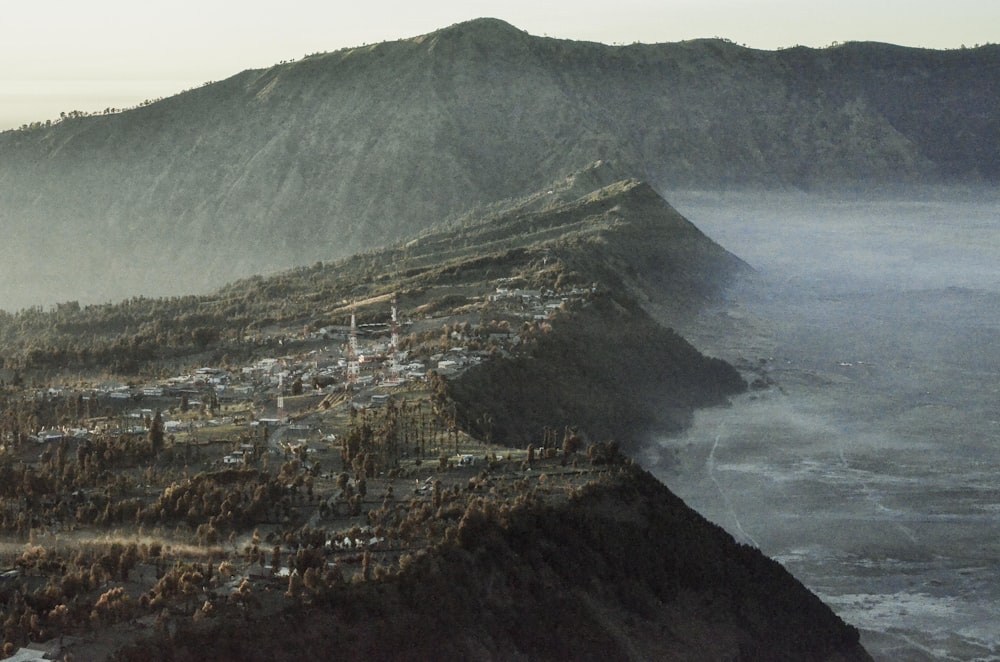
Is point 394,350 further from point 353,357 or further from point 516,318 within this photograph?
point 516,318

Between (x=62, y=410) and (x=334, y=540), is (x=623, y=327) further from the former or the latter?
(x=334, y=540)

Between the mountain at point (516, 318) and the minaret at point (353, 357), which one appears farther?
the mountain at point (516, 318)

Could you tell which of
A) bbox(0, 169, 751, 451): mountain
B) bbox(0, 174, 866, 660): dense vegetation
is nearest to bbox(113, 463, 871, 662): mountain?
bbox(0, 174, 866, 660): dense vegetation

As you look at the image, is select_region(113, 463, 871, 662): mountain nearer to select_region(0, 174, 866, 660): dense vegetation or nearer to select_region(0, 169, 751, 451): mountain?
select_region(0, 174, 866, 660): dense vegetation

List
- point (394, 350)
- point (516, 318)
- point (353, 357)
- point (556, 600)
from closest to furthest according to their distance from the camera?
point (556, 600) < point (353, 357) < point (394, 350) < point (516, 318)

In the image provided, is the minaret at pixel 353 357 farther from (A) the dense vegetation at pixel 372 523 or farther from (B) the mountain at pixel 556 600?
(B) the mountain at pixel 556 600

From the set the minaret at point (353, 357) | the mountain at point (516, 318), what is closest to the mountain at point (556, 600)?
the mountain at point (516, 318)

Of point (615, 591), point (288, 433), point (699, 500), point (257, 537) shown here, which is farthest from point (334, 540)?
point (699, 500)

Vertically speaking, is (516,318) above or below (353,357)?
above

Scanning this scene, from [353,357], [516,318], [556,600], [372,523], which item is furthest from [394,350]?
[556,600]
